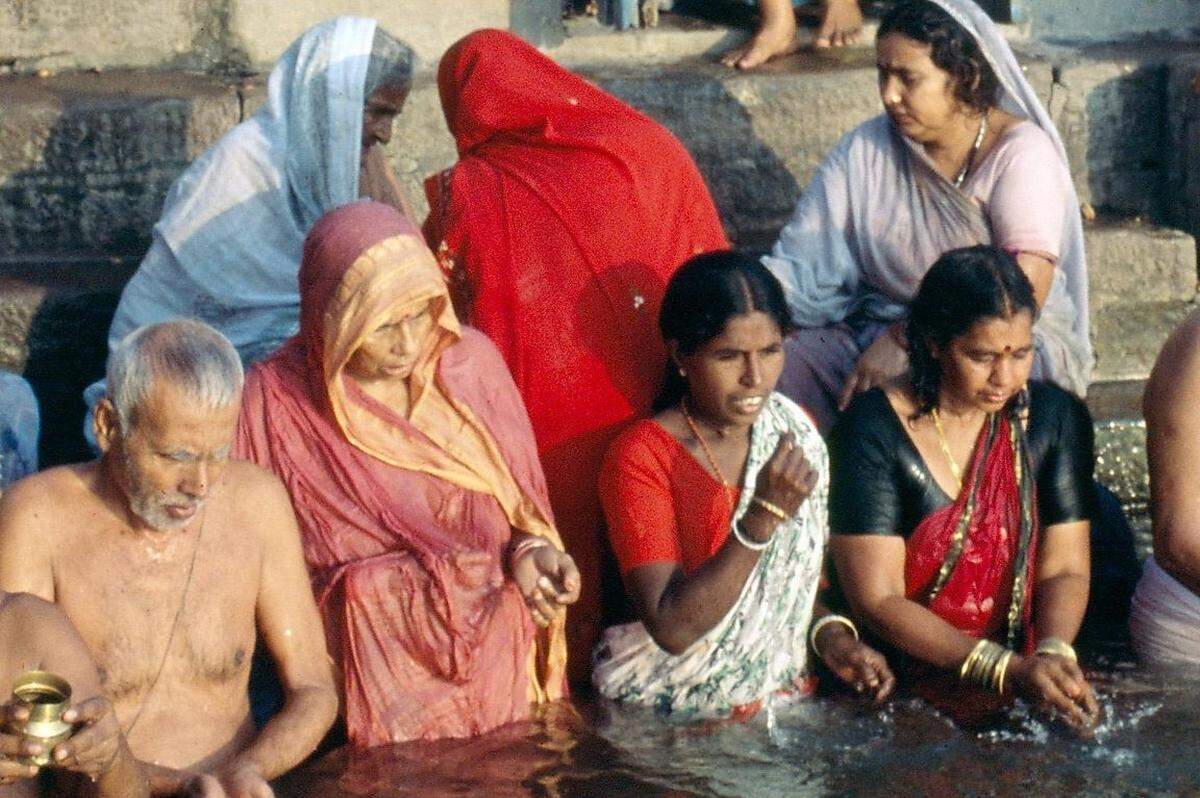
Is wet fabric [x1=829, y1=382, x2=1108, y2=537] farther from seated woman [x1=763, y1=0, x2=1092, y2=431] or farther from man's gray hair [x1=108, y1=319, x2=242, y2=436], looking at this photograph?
man's gray hair [x1=108, y1=319, x2=242, y2=436]

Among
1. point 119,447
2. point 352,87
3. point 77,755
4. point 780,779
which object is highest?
point 352,87

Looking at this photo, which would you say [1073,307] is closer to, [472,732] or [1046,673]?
[1046,673]

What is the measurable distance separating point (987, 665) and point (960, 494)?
0.45 metres

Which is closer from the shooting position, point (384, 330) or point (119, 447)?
point (119, 447)

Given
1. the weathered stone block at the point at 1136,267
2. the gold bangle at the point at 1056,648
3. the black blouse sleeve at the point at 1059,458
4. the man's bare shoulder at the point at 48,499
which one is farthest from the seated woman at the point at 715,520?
the weathered stone block at the point at 1136,267

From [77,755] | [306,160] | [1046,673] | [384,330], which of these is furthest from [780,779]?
[306,160]

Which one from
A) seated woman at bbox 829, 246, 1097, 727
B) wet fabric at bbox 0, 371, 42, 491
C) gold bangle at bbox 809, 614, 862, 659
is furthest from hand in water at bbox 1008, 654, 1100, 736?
wet fabric at bbox 0, 371, 42, 491

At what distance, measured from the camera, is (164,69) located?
24.4 ft

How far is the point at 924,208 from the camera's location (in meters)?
6.06

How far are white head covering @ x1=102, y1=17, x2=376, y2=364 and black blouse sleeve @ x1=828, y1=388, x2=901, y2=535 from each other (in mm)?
1599

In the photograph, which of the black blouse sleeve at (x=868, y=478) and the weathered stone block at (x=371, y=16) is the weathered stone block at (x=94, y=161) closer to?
the weathered stone block at (x=371, y=16)

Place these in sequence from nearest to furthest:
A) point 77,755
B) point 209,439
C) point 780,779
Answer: point 77,755 → point 209,439 → point 780,779

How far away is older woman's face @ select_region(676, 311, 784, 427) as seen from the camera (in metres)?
5.18

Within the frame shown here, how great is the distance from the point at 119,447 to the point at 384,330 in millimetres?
753
